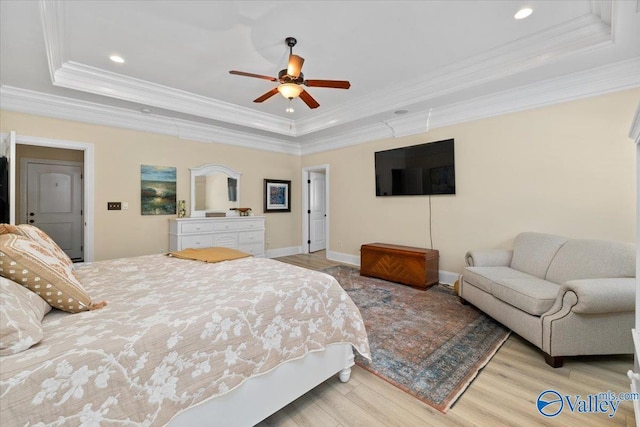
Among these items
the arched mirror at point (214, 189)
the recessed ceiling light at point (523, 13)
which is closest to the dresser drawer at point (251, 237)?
the arched mirror at point (214, 189)

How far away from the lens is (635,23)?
2.15 m

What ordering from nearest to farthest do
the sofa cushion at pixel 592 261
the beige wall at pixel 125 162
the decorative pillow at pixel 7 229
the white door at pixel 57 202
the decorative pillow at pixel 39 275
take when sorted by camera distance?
the decorative pillow at pixel 39 275 → the decorative pillow at pixel 7 229 → the sofa cushion at pixel 592 261 → the beige wall at pixel 125 162 → the white door at pixel 57 202

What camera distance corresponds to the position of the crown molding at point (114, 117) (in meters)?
3.46

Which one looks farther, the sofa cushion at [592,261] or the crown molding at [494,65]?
the crown molding at [494,65]

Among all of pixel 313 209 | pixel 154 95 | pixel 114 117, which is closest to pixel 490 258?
pixel 313 209

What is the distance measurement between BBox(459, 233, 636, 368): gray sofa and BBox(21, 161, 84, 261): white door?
7223 millimetres

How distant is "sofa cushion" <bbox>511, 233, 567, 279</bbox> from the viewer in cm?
280

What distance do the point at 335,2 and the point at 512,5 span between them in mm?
1457

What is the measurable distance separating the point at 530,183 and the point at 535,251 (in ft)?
2.96

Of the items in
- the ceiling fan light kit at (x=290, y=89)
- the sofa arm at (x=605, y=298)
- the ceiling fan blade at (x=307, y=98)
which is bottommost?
the sofa arm at (x=605, y=298)

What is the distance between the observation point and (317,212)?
6.88 meters

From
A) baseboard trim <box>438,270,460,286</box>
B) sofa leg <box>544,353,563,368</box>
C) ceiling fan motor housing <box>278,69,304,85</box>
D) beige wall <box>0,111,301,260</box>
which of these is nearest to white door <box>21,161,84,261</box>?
beige wall <box>0,111,301,260</box>

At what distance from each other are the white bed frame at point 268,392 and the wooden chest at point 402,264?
2252mm

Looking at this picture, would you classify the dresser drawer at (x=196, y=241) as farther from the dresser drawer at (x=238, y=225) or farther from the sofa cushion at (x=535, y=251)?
the sofa cushion at (x=535, y=251)
